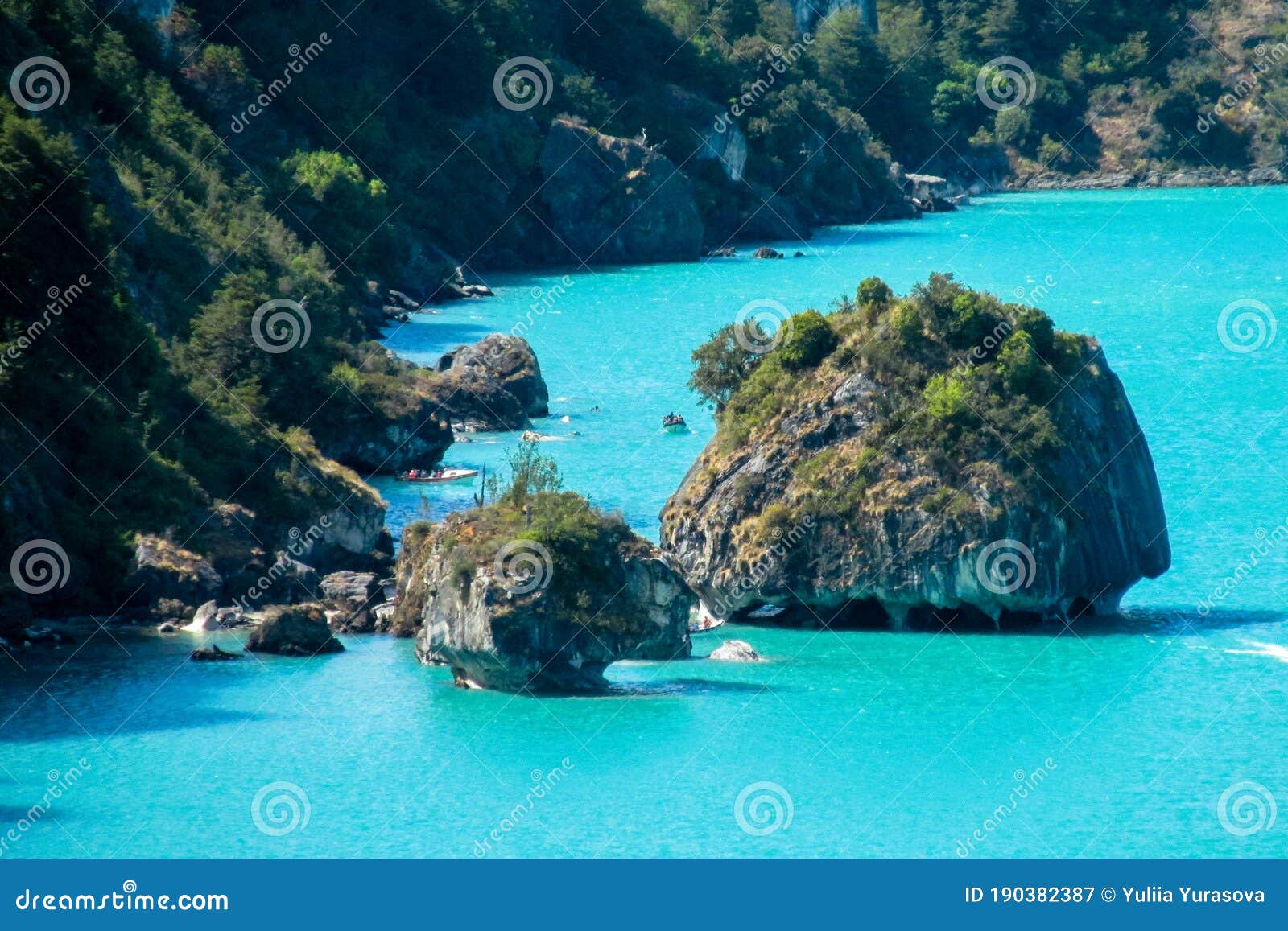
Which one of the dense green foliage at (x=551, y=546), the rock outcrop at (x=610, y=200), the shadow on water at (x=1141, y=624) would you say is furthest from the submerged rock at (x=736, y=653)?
the rock outcrop at (x=610, y=200)

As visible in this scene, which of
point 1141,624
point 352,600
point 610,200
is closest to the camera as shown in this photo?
→ point 1141,624

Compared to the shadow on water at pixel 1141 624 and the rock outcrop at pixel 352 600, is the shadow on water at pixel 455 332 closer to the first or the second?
the rock outcrop at pixel 352 600

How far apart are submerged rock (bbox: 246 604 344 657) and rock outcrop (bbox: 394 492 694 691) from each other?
4.38 meters

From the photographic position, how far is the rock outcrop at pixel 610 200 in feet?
574

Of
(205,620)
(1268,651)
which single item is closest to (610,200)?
(205,620)

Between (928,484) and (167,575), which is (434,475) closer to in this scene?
(167,575)

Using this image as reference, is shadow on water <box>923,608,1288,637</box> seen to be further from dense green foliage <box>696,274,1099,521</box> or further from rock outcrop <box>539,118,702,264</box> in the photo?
rock outcrop <box>539,118,702,264</box>

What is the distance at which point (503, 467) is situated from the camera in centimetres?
8912

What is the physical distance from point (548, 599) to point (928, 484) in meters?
13.7

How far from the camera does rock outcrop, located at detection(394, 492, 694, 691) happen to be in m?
54.2

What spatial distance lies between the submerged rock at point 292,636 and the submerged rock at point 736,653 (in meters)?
11.4

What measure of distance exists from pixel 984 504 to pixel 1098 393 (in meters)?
6.39

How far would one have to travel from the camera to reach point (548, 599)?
5416cm

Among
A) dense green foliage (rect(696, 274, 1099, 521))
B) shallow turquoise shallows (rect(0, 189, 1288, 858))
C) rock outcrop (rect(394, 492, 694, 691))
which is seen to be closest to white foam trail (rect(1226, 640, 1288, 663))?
shallow turquoise shallows (rect(0, 189, 1288, 858))
